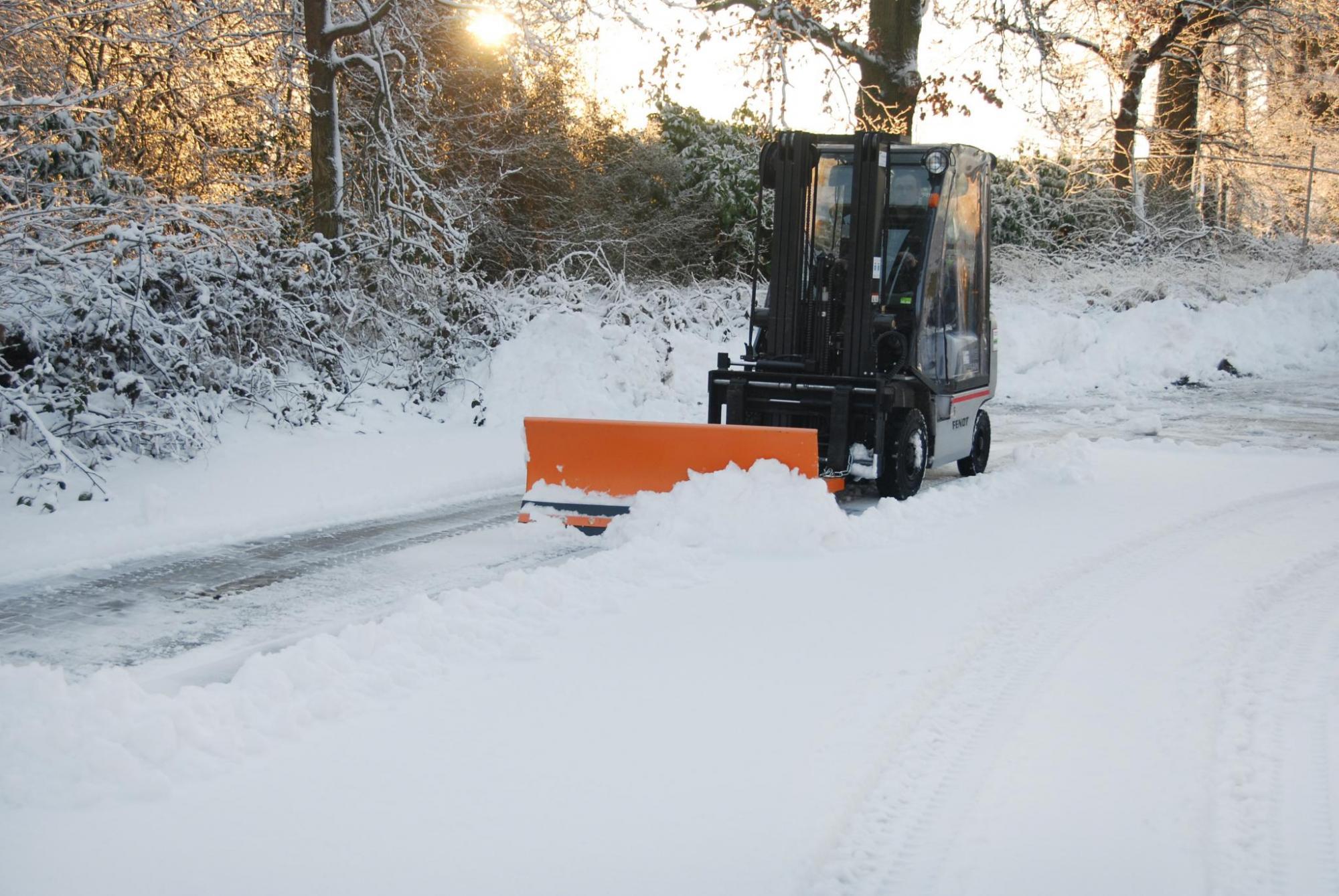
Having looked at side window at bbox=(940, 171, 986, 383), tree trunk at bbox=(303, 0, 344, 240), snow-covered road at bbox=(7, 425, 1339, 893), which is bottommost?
snow-covered road at bbox=(7, 425, 1339, 893)

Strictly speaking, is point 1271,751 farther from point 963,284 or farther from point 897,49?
point 897,49

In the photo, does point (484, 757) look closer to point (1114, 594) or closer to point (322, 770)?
point (322, 770)

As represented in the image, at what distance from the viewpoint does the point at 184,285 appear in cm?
992

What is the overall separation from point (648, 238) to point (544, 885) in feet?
58.2

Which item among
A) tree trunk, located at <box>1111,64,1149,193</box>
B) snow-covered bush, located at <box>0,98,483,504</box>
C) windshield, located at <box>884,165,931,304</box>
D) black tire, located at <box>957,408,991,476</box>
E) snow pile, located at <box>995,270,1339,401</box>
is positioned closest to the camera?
snow-covered bush, located at <box>0,98,483,504</box>

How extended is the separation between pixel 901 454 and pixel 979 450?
237 cm

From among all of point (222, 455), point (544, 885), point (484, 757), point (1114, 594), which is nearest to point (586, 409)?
point (222, 455)

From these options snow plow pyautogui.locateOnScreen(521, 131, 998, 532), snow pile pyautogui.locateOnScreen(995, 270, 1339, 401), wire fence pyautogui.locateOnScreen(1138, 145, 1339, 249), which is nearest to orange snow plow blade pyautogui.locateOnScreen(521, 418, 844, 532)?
snow plow pyautogui.locateOnScreen(521, 131, 998, 532)

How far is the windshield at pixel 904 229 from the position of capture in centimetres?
856

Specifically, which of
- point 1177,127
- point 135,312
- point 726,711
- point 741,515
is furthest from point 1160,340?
point 726,711

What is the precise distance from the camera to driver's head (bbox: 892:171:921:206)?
28.3 feet

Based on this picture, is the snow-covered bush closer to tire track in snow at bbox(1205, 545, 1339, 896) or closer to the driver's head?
the driver's head

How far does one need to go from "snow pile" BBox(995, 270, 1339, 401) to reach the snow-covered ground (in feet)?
35.0

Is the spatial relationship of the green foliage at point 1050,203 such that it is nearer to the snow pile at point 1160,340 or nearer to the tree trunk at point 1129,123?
the tree trunk at point 1129,123
